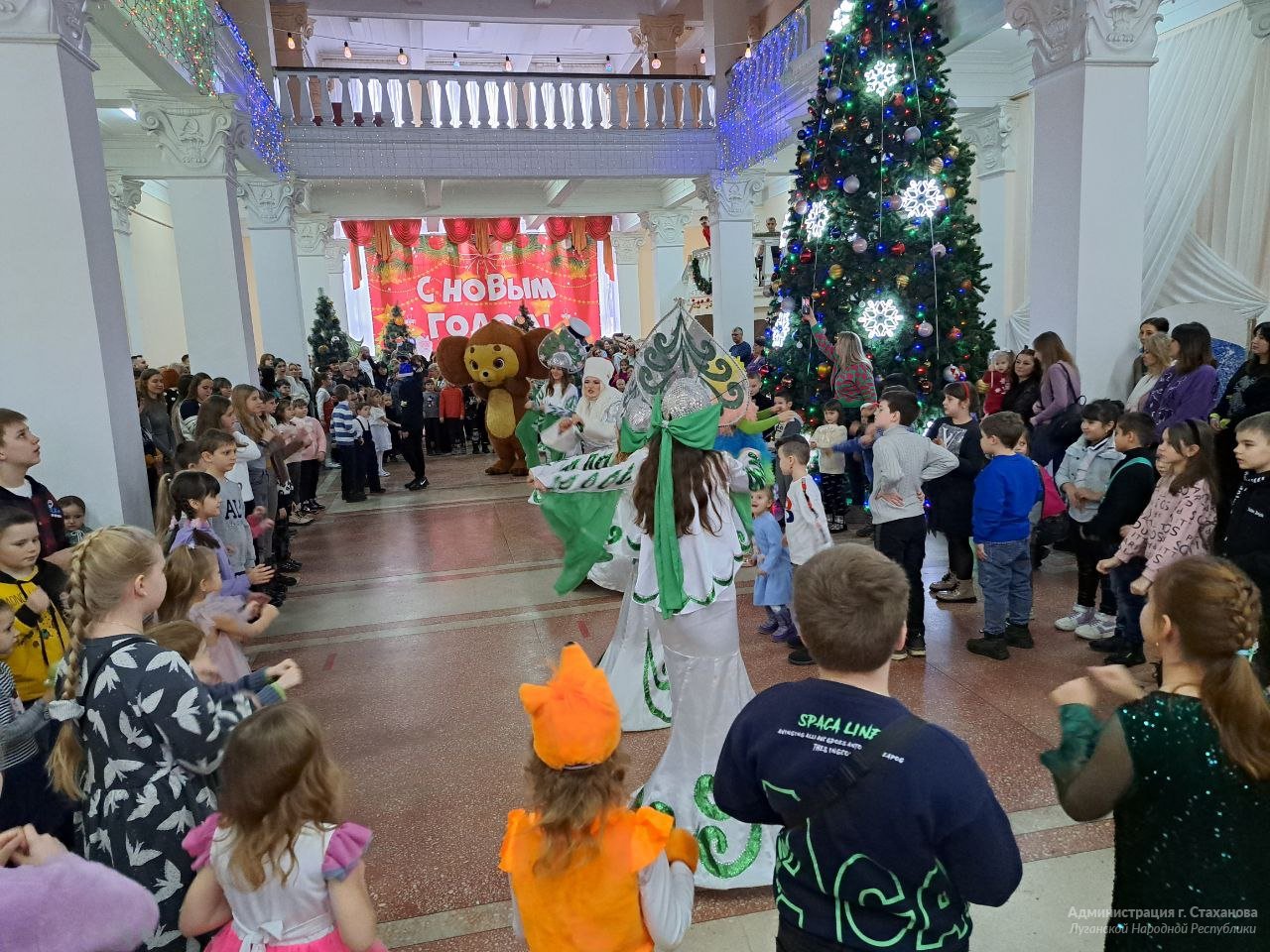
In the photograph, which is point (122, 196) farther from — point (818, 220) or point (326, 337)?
point (818, 220)

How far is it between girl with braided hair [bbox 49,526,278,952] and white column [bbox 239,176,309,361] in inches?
451

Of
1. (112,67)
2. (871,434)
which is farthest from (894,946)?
(112,67)

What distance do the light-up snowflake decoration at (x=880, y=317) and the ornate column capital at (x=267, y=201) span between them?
9.13 metres

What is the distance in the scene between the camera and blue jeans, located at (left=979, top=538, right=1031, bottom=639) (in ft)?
15.6

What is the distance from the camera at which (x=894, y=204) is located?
7.32m

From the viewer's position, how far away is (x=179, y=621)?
244 cm

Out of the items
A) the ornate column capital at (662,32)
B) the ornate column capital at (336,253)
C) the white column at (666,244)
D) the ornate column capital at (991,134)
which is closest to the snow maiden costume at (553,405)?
the ornate column capital at (991,134)

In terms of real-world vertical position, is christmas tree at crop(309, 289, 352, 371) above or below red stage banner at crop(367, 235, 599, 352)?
below

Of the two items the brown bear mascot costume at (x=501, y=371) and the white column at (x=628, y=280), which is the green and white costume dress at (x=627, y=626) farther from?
the white column at (x=628, y=280)

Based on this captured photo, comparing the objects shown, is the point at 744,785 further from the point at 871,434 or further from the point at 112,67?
the point at 112,67

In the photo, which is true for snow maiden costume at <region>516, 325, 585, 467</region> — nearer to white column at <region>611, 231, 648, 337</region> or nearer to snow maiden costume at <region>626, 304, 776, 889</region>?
snow maiden costume at <region>626, 304, 776, 889</region>

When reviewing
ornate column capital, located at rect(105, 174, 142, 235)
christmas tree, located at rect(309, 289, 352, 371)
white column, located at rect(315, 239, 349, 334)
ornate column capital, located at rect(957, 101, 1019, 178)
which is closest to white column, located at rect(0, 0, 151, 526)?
ornate column capital, located at rect(105, 174, 142, 235)

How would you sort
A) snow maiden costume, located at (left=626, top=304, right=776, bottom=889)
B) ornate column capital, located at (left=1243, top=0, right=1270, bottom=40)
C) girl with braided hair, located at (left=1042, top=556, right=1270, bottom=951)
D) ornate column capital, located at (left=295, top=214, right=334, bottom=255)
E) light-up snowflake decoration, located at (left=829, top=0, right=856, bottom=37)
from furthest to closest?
ornate column capital, located at (left=295, top=214, right=334, bottom=255), ornate column capital, located at (left=1243, top=0, right=1270, bottom=40), light-up snowflake decoration, located at (left=829, top=0, right=856, bottom=37), snow maiden costume, located at (left=626, top=304, right=776, bottom=889), girl with braided hair, located at (left=1042, top=556, right=1270, bottom=951)

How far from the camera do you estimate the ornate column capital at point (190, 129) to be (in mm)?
8617
